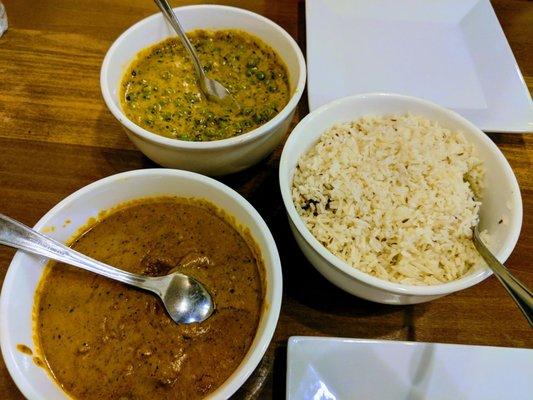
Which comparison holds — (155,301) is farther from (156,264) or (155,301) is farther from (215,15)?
(215,15)

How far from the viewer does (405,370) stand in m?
1.22

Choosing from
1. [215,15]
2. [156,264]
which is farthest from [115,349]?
[215,15]

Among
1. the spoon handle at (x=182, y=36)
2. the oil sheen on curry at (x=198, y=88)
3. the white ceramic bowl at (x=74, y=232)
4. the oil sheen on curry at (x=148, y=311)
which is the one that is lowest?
the oil sheen on curry at (x=148, y=311)

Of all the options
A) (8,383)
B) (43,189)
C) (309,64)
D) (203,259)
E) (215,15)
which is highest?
(215,15)

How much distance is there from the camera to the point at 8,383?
1.23 m

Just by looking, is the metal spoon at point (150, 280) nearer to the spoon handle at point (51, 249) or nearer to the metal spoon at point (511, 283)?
the spoon handle at point (51, 249)

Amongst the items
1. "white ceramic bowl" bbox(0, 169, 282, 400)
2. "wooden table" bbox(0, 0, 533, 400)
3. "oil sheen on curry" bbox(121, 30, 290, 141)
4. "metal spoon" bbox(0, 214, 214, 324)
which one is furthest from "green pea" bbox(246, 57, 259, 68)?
"metal spoon" bbox(0, 214, 214, 324)

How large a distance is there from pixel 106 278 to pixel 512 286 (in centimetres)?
105

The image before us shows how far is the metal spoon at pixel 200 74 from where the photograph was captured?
5.52 feet

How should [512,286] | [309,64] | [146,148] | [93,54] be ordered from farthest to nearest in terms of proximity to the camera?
[93,54], [309,64], [146,148], [512,286]

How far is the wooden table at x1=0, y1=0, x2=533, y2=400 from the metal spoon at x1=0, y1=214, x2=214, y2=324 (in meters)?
0.29

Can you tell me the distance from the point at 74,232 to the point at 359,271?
2.75ft

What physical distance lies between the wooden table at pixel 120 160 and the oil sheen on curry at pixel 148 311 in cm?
22

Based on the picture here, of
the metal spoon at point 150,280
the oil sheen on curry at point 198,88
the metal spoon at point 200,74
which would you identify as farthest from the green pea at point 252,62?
the metal spoon at point 150,280
